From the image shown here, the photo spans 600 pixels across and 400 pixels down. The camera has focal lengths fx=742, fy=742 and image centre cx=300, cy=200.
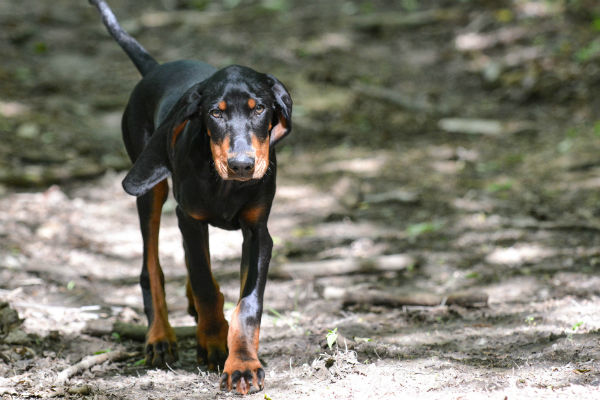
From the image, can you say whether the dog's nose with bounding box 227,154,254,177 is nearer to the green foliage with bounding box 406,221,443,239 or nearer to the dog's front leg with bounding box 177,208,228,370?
the dog's front leg with bounding box 177,208,228,370

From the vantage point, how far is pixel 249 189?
3613 millimetres

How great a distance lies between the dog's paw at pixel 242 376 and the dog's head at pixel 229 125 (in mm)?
888

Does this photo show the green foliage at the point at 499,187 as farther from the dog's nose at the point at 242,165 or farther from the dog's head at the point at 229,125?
the dog's nose at the point at 242,165

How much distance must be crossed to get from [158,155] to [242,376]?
1152 millimetres

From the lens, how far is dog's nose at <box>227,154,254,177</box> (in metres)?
3.18

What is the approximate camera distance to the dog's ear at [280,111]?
138 inches

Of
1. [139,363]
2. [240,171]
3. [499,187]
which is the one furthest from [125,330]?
[499,187]

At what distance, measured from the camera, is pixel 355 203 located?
7266 mm

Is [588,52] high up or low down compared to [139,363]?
up

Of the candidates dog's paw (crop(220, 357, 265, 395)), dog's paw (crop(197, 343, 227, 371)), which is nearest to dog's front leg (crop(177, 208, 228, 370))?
dog's paw (crop(197, 343, 227, 371))

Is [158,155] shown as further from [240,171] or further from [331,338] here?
[331,338]

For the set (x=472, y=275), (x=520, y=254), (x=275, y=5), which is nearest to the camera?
(x=472, y=275)

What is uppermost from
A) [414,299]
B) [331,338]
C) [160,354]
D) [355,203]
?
[331,338]

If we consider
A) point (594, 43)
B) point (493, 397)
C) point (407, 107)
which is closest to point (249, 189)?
point (493, 397)
